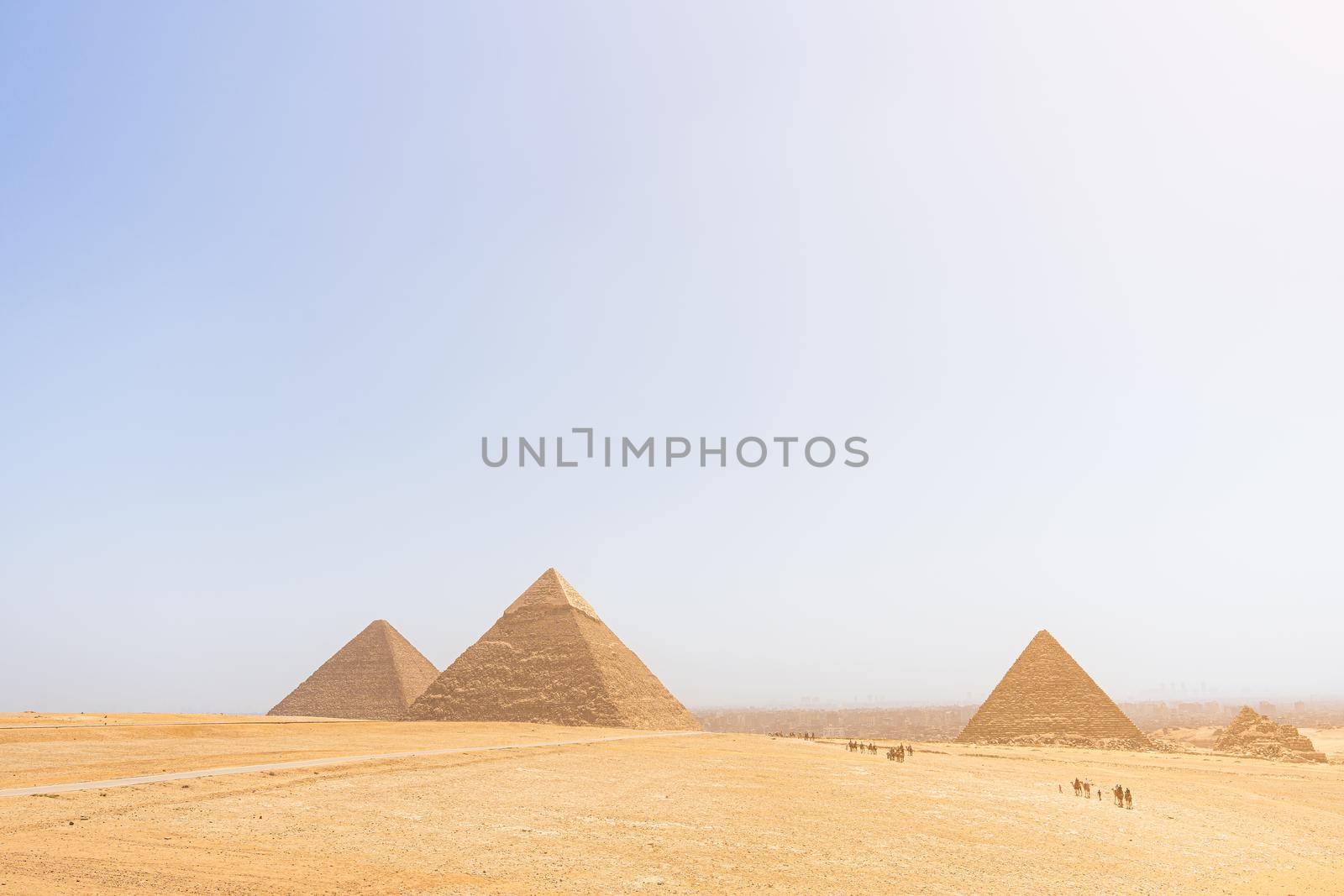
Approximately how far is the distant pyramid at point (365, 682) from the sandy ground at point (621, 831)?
47494 millimetres

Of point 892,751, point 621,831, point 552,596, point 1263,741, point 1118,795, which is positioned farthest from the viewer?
point 552,596

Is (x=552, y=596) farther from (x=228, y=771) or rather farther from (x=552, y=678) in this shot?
(x=228, y=771)

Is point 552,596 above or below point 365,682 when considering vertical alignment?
above

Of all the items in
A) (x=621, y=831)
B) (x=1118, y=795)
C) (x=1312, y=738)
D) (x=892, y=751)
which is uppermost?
(x=621, y=831)

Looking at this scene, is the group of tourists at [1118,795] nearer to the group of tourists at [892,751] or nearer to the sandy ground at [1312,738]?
the group of tourists at [892,751]

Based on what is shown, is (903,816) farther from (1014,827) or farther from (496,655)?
(496,655)

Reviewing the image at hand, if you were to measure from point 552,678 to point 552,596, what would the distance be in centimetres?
803

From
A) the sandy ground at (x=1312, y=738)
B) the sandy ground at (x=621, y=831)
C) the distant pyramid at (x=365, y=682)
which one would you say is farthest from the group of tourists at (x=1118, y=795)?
the distant pyramid at (x=365, y=682)

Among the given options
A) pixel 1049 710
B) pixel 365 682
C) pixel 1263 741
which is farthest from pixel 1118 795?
pixel 365 682

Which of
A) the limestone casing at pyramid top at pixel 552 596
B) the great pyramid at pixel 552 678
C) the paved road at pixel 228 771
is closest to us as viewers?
the paved road at pixel 228 771

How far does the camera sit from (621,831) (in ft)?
48.3

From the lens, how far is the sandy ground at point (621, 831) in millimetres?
11086

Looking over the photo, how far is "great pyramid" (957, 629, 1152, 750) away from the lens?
51688 millimetres

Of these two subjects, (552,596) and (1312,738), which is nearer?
(552,596)
